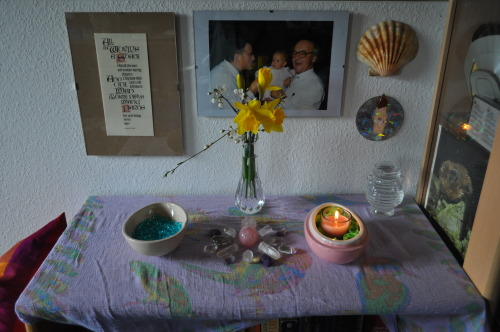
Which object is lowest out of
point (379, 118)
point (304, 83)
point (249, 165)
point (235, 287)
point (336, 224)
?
point (235, 287)

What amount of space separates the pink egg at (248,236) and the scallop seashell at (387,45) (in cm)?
55

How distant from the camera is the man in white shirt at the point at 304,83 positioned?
1.09 metres

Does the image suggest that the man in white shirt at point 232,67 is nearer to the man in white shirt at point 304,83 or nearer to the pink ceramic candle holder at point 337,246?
the man in white shirt at point 304,83

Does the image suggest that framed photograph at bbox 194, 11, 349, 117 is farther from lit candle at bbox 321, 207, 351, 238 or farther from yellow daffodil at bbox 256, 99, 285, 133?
lit candle at bbox 321, 207, 351, 238

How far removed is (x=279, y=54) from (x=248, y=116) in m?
0.25

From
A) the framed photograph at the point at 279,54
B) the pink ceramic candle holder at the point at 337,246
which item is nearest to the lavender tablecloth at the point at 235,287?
the pink ceramic candle holder at the point at 337,246

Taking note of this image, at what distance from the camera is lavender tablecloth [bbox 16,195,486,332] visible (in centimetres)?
85

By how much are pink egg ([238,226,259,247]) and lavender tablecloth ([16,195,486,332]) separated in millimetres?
63

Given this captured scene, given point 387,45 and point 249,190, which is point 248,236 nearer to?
point 249,190

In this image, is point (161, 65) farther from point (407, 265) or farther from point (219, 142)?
point (407, 265)

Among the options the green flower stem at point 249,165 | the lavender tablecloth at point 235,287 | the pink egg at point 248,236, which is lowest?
the lavender tablecloth at point 235,287

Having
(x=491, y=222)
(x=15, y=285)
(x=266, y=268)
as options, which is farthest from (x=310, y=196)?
(x=15, y=285)

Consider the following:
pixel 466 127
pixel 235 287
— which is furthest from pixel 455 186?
pixel 235 287

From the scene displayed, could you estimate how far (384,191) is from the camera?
1.16 meters
